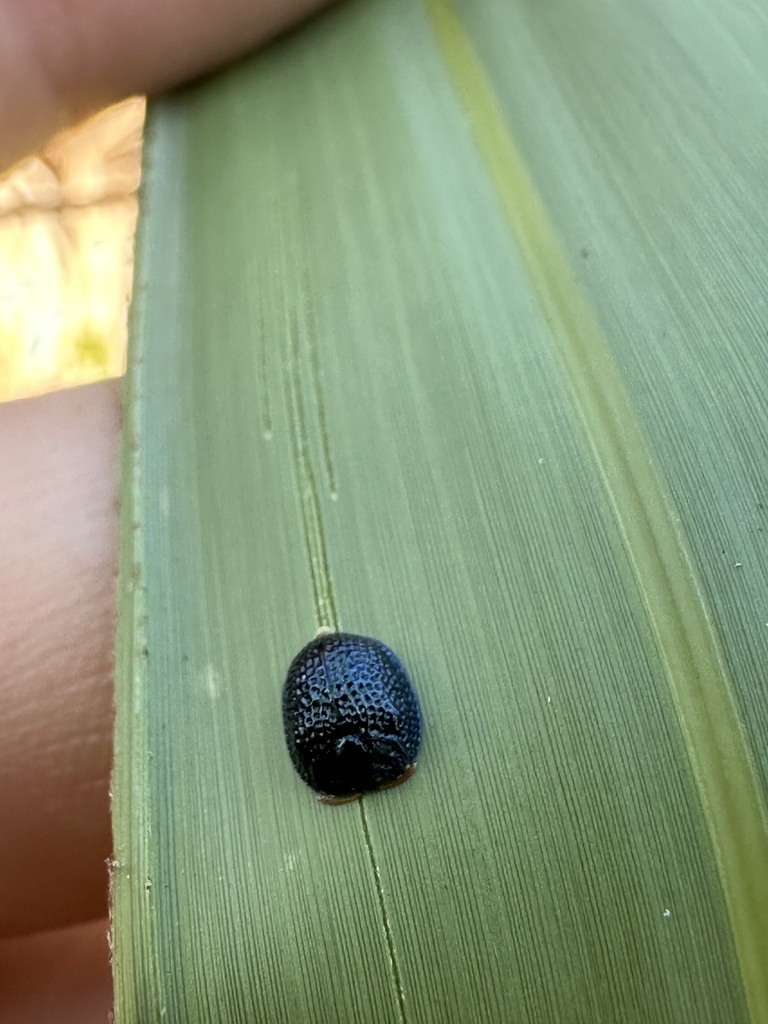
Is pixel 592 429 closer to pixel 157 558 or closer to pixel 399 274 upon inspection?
pixel 399 274

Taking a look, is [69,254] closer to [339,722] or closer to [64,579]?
[64,579]

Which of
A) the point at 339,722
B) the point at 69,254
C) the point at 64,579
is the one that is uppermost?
the point at 69,254

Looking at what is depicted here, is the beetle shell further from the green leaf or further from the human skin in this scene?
the human skin

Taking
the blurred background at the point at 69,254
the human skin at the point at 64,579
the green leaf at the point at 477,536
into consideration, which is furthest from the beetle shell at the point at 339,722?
the blurred background at the point at 69,254

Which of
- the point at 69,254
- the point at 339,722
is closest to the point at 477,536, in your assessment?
the point at 339,722

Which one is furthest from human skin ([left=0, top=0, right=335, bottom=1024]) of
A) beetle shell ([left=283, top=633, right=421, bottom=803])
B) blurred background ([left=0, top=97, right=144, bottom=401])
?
beetle shell ([left=283, top=633, right=421, bottom=803])

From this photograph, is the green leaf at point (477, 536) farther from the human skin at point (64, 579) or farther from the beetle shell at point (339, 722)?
the human skin at point (64, 579)

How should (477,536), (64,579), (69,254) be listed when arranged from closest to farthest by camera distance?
(477,536), (64,579), (69,254)
